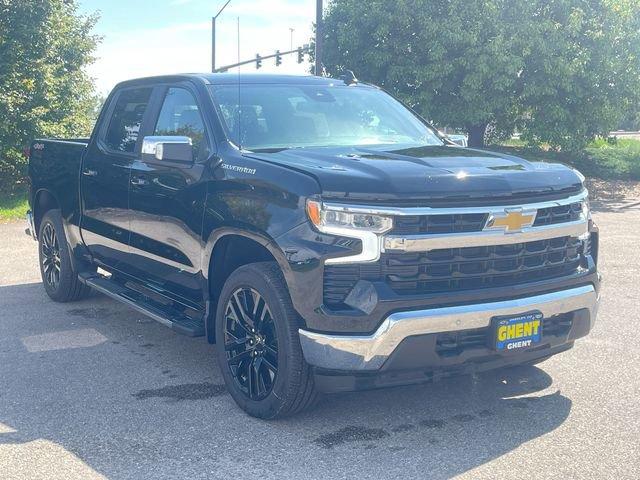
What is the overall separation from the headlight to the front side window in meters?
1.30

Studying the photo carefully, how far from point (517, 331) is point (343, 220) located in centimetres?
109

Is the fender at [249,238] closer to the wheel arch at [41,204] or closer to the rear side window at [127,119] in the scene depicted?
the rear side window at [127,119]

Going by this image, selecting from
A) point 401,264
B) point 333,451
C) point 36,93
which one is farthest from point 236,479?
point 36,93

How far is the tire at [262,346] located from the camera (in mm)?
4184

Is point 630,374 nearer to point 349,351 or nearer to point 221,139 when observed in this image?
point 349,351

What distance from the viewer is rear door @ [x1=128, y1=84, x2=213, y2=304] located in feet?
16.5

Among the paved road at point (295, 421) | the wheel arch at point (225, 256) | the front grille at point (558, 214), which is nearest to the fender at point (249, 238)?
the wheel arch at point (225, 256)

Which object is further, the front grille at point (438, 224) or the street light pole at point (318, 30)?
the street light pole at point (318, 30)

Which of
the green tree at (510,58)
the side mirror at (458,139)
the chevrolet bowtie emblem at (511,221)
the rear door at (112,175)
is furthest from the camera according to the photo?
the green tree at (510,58)

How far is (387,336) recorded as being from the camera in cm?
390

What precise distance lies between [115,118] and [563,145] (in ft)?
55.4

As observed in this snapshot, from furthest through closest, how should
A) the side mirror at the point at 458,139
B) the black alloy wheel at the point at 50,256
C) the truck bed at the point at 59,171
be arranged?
the black alloy wheel at the point at 50,256, the truck bed at the point at 59,171, the side mirror at the point at 458,139

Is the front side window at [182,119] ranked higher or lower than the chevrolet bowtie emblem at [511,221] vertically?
higher

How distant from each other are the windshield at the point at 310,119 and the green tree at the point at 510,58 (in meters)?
14.2
